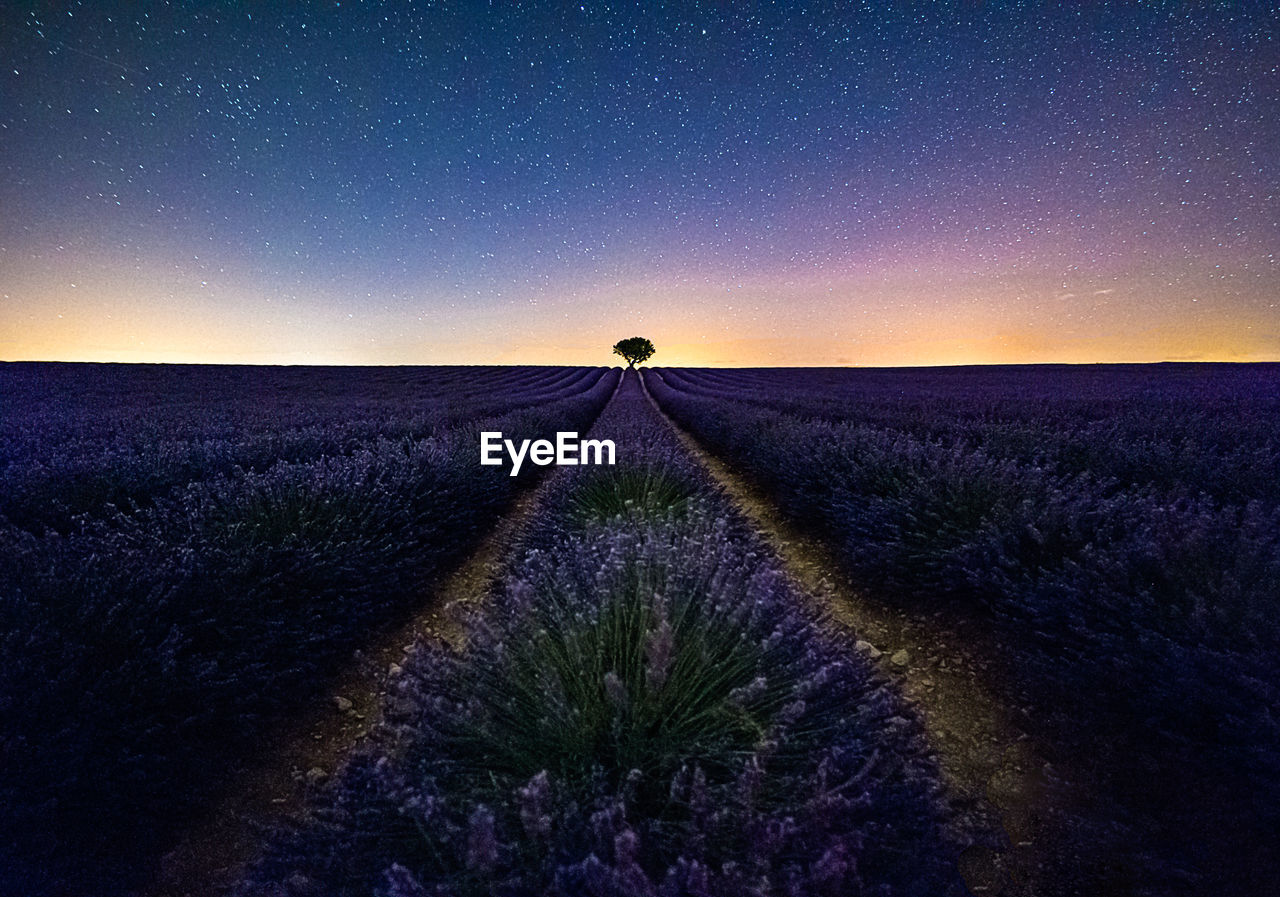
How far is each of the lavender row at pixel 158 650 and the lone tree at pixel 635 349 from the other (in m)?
69.6

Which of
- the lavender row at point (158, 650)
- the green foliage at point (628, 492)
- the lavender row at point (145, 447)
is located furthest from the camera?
the green foliage at point (628, 492)

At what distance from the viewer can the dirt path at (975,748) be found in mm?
A: 1614

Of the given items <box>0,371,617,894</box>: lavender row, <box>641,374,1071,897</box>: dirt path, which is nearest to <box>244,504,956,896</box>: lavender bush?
<box>641,374,1071,897</box>: dirt path

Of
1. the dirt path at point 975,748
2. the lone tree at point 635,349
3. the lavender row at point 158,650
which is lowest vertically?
the dirt path at point 975,748

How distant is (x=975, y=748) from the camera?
2152 mm

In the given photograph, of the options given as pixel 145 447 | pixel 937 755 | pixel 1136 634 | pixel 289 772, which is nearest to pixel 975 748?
pixel 937 755

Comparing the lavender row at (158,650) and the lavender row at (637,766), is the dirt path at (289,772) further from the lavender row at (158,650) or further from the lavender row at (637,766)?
the lavender row at (637,766)

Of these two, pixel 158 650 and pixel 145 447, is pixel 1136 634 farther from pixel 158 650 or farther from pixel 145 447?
pixel 145 447

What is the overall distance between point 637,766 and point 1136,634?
2.00 meters

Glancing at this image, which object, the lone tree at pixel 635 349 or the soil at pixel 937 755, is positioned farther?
the lone tree at pixel 635 349

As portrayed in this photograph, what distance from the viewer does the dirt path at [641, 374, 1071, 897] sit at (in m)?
1.61

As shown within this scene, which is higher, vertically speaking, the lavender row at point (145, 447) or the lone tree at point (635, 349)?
the lone tree at point (635, 349)

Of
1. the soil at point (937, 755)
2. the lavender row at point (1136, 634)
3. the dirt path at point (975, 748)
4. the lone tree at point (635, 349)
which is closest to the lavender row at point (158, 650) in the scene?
the soil at point (937, 755)

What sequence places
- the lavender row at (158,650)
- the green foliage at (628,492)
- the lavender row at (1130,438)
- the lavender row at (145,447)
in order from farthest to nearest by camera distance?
the green foliage at (628,492), the lavender row at (145,447), the lavender row at (1130,438), the lavender row at (158,650)
